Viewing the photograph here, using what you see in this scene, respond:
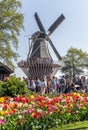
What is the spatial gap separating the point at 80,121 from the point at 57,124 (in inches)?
56.4

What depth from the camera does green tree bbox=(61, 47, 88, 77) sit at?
76.8 meters

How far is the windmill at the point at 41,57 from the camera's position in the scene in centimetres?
5403

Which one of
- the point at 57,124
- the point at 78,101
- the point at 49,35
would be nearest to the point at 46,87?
the point at 78,101

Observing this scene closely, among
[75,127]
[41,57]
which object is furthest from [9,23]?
[75,127]

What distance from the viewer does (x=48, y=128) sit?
10.8 meters

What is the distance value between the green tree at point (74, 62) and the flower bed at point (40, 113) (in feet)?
208

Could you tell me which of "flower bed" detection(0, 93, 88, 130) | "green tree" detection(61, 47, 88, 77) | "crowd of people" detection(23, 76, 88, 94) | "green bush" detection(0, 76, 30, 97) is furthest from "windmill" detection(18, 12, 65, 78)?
"flower bed" detection(0, 93, 88, 130)

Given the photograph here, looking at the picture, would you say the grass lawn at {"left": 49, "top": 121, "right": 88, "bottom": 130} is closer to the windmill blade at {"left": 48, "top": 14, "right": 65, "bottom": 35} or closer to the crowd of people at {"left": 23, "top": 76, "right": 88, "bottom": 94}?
the crowd of people at {"left": 23, "top": 76, "right": 88, "bottom": 94}

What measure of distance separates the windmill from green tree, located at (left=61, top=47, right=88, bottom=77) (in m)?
17.1

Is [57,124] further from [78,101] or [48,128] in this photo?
[78,101]

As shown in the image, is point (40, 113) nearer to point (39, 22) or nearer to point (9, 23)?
point (9, 23)

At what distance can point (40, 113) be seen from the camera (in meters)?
10.5

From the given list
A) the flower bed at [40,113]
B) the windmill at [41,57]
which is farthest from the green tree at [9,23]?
the flower bed at [40,113]

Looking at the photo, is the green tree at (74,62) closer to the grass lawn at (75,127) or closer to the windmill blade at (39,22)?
the windmill blade at (39,22)
